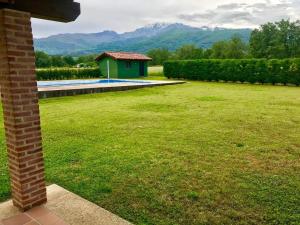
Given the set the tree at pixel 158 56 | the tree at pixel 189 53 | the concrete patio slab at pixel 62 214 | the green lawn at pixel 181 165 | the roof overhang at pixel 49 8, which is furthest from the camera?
the tree at pixel 158 56

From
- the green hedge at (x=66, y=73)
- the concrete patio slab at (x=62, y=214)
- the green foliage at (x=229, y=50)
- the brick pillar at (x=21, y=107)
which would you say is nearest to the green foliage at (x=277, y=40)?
the green foliage at (x=229, y=50)

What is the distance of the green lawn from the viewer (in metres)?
3.63

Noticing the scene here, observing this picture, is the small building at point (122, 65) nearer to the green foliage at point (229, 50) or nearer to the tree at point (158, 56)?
the green foliage at point (229, 50)

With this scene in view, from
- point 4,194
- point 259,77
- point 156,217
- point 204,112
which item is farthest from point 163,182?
point 259,77

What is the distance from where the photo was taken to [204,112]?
10484 mm

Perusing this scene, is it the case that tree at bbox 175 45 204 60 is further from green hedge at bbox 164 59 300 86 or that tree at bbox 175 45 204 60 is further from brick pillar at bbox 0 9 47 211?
brick pillar at bbox 0 9 47 211

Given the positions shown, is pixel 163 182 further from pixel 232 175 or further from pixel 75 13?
pixel 75 13

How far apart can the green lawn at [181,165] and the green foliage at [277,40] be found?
51.4 m

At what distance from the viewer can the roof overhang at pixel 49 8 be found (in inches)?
122

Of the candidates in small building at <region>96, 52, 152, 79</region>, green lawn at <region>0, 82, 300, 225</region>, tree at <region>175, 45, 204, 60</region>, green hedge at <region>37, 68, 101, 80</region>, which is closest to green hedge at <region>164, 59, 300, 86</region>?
small building at <region>96, 52, 152, 79</region>

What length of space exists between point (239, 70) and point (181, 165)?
20970 mm

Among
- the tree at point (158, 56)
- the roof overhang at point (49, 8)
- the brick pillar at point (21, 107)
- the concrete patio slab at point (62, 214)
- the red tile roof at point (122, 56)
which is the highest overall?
the tree at point (158, 56)

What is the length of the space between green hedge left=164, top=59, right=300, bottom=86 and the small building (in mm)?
4351

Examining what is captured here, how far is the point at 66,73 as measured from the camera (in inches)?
1226
